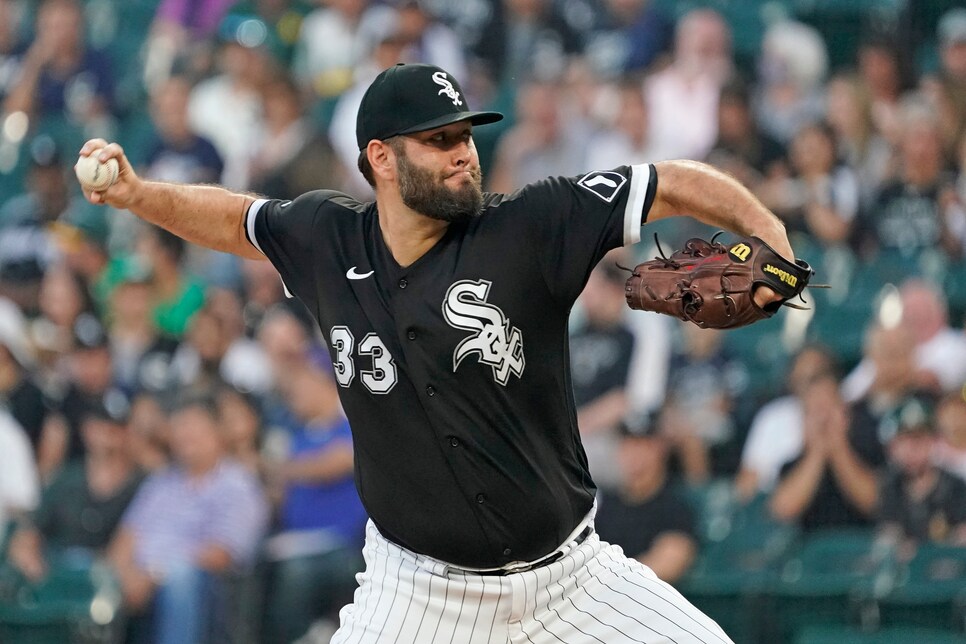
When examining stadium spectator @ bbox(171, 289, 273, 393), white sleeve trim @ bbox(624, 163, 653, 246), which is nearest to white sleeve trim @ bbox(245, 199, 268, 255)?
white sleeve trim @ bbox(624, 163, 653, 246)

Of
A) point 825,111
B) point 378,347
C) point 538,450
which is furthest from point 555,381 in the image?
point 825,111

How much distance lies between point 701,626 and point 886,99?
15.3ft

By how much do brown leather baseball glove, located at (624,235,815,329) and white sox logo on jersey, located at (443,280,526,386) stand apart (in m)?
0.32

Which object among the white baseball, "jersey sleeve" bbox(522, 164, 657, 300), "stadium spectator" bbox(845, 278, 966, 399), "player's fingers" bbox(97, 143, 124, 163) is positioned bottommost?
"stadium spectator" bbox(845, 278, 966, 399)

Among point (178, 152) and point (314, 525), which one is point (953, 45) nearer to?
point (314, 525)

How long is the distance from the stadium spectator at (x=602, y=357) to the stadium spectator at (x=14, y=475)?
3028mm

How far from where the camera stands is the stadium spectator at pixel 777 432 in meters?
6.42

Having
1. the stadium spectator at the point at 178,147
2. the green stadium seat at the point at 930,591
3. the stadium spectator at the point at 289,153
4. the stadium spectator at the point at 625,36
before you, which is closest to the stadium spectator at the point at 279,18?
the stadium spectator at the point at 289,153

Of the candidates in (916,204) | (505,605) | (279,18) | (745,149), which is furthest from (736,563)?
(279,18)

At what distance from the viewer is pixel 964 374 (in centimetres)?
634

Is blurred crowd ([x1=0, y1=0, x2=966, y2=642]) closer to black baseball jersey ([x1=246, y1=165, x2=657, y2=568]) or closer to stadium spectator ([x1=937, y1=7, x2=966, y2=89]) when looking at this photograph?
stadium spectator ([x1=937, y1=7, x2=966, y2=89])

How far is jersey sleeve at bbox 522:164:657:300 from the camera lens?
3.52 meters

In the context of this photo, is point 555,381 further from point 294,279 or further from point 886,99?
point 886,99

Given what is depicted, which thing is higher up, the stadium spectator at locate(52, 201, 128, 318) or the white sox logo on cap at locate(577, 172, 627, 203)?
the white sox logo on cap at locate(577, 172, 627, 203)
